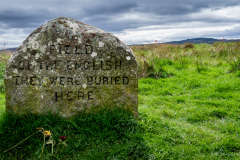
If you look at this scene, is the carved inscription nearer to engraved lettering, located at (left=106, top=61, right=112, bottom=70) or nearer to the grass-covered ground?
engraved lettering, located at (left=106, top=61, right=112, bottom=70)

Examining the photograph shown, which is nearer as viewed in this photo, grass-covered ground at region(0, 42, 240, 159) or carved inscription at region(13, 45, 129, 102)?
grass-covered ground at region(0, 42, 240, 159)

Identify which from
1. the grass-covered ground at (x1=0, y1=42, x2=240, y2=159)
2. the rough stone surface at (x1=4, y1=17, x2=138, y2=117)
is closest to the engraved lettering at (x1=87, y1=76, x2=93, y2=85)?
the rough stone surface at (x1=4, y1=17, x2=138, y2=117)

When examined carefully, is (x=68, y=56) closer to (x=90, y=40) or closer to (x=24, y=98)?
(x=90, y=40)

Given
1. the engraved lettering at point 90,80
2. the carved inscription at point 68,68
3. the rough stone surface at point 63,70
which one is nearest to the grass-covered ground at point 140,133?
the rough stone surface at point 63,70

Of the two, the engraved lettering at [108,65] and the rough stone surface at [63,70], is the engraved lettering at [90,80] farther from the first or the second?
the engraved lettering at [108,65]

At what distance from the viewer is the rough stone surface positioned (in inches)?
143

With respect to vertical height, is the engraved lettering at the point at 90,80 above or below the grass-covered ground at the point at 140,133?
above

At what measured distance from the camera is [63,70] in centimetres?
367

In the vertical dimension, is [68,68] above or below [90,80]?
above

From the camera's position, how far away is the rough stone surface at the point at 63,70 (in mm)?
3637

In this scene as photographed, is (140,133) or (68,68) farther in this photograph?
(68,68)

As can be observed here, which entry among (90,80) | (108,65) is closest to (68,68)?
(90,80)

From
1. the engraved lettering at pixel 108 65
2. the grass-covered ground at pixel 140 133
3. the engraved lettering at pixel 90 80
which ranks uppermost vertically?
the engraved lettering at pixel 108 65

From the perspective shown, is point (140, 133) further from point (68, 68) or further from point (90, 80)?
point (68, 68)
